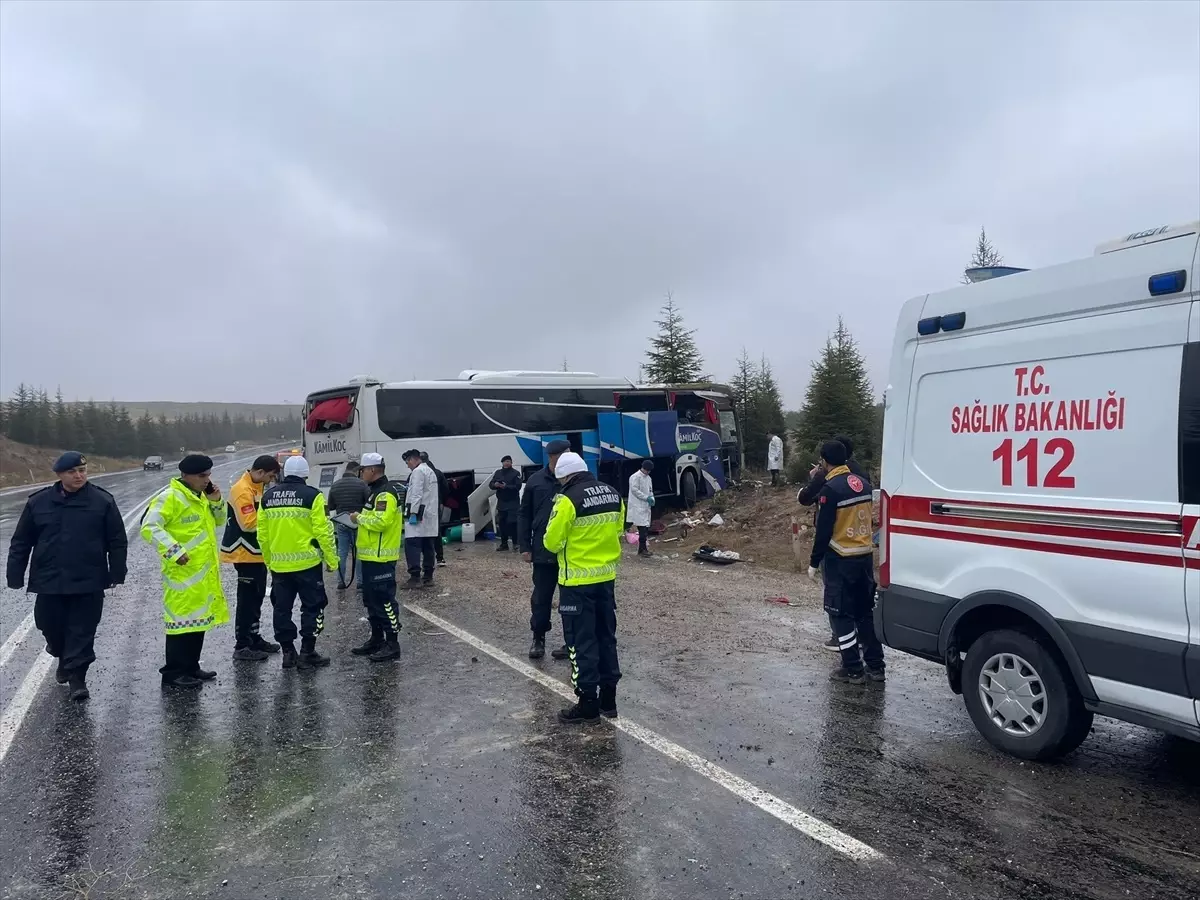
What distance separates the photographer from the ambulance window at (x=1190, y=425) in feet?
11.6

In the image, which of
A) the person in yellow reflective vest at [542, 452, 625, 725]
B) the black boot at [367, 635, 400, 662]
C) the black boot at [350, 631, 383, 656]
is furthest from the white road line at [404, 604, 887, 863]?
the black boot at [350, 631, 383, 656]

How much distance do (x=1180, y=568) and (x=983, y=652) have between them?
1283 millimetres

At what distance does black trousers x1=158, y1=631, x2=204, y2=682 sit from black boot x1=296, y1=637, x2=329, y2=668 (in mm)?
829

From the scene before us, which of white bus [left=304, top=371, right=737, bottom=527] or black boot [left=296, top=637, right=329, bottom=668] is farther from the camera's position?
white bus [left=304, top=371, right=737, bottom=527]

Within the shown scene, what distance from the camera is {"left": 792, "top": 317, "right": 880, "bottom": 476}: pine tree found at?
69.1ft

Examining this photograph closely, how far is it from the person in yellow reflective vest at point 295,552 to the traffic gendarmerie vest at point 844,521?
405 centimetres

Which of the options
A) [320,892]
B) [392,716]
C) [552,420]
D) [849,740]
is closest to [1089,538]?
[849,740]

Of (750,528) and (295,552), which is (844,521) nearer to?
(295,552)

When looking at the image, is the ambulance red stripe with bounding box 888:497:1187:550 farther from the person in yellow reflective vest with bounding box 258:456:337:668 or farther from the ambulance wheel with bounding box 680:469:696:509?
the ambulance wheel with bounding box 680:469:696:509

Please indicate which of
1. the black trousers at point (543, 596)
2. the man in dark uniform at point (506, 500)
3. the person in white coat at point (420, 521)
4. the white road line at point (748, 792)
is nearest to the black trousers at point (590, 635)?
the white road line at point (748, 792)

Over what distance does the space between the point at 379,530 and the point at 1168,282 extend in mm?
5774

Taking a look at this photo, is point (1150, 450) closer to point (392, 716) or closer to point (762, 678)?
point (762, 678)

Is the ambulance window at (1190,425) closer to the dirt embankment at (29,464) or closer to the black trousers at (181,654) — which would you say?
the black trousers at (181,654)

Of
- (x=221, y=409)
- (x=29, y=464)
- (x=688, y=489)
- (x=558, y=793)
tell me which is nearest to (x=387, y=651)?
(x=558, y=793)
